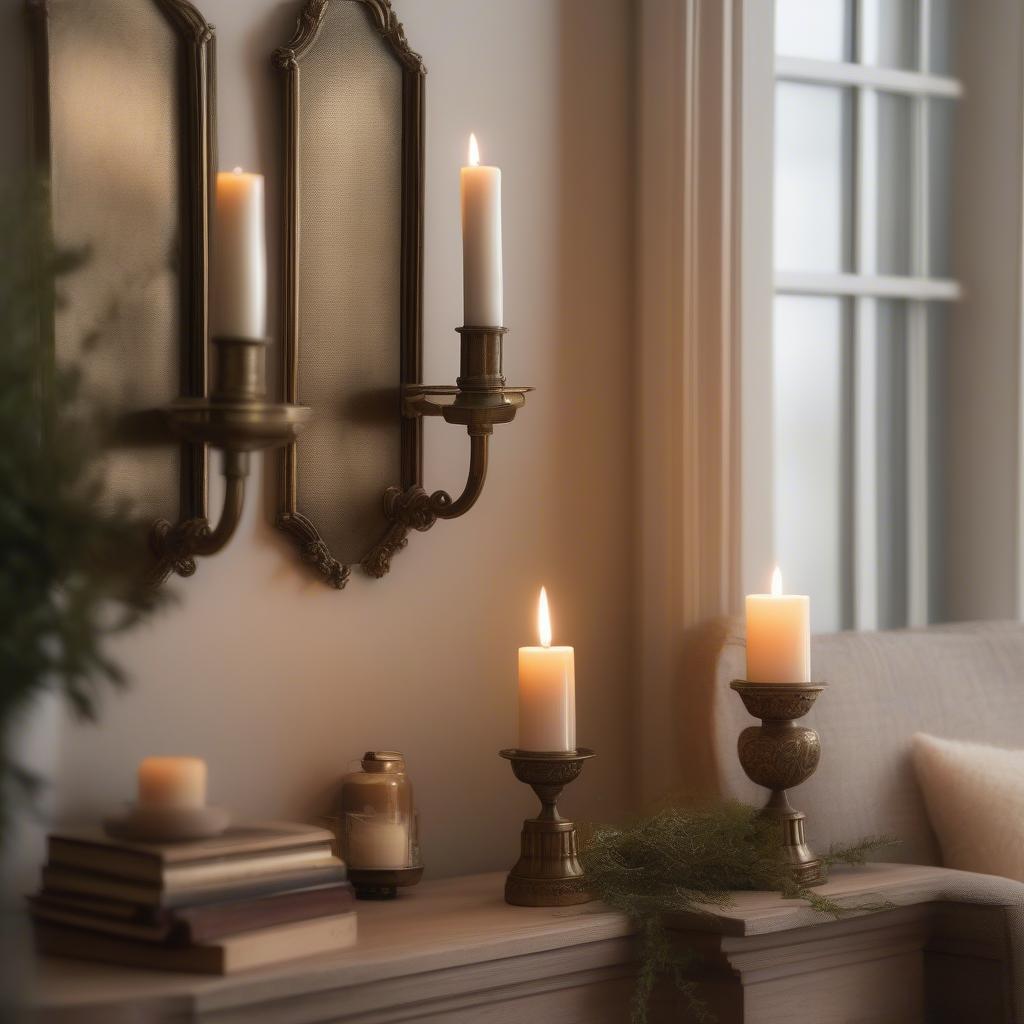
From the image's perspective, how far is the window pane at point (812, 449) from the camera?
2168 millimetres

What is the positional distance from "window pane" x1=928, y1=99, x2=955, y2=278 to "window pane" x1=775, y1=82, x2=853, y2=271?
0.18 meters

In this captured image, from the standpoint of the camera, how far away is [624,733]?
188cm

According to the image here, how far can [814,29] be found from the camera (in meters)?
2.17

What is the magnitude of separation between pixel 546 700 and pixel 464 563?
304mm

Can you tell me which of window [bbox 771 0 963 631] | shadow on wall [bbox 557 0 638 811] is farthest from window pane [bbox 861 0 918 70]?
shadow on wall [bbox 557 0 638 811]

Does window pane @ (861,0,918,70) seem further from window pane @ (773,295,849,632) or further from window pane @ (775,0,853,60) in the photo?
window pane @ (773,295,849,632)

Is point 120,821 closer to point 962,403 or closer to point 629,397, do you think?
point 629,397

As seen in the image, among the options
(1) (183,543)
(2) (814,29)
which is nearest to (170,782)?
(1) (183,543)

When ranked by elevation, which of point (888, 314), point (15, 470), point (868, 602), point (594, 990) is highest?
point (888, 314)

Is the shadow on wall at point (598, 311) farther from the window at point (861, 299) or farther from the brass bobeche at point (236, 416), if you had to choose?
the brass bobeche at point (236, 416)

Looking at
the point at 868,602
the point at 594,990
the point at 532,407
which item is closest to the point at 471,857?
the point at 594,990

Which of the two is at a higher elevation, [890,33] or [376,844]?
[890,33]

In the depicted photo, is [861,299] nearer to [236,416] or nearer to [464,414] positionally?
[464,414]

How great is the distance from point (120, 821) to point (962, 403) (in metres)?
1.59
